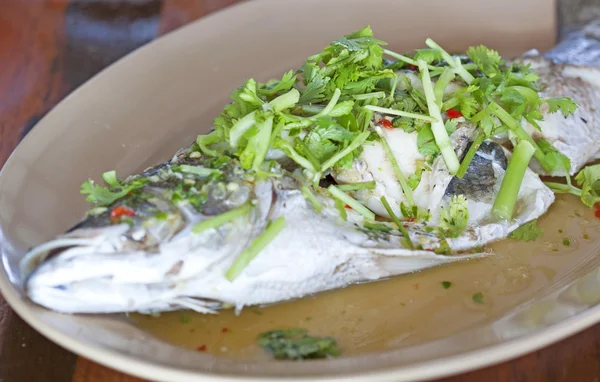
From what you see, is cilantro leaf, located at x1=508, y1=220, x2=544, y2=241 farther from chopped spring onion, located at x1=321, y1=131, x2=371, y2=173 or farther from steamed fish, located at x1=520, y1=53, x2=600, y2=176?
chopped spring onion, located at x1=321, y1=131, x2=371, y2=173

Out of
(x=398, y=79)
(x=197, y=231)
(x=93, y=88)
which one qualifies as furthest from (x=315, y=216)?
(x=93, y=88)

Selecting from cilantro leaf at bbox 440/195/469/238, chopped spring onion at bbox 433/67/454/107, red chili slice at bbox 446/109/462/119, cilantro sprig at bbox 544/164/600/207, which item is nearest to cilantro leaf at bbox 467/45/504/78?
chopped spring onion at bbox 433/67/454/107

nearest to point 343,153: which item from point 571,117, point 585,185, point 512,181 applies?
point 512,181

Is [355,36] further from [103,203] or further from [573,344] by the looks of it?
[573,344]

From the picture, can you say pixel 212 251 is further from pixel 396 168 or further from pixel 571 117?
pixel 571 117

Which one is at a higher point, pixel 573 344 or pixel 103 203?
pixel 103 203

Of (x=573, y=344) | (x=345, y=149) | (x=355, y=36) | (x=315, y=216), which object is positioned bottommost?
(x=573, y=344)

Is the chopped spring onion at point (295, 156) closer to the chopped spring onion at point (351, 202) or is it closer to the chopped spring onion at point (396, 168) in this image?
the chopped spring onion at point (351, 202)
